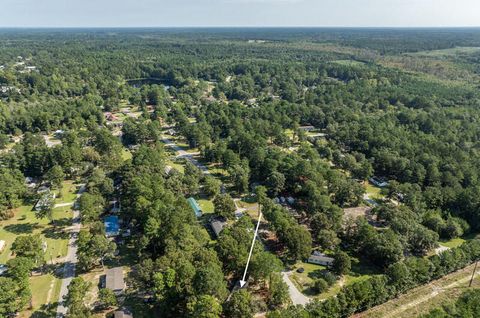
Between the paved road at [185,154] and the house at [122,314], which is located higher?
the paved road at [185,154]

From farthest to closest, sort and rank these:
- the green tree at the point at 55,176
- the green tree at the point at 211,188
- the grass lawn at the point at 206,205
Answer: the green tree at the point at 55,176 → the green tree at the point at 211,188 → the grass lawn at the point at 206,205

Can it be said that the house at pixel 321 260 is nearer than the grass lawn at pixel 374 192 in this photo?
Yes

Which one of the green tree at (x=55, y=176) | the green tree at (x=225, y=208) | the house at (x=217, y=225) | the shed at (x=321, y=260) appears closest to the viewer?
the shed at (x=321, y=260)

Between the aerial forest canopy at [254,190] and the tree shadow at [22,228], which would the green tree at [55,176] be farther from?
the tree shadow at [22,228]

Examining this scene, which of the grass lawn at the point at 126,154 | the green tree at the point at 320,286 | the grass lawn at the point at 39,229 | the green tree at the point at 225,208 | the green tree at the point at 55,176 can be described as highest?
the green tree at the point at 55,176

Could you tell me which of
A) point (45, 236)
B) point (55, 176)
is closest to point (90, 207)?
point (45, 236)

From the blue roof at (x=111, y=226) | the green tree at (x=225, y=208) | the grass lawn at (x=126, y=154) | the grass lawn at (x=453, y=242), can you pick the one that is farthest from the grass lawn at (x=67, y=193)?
the grass lawn at (x=453, y=242)
